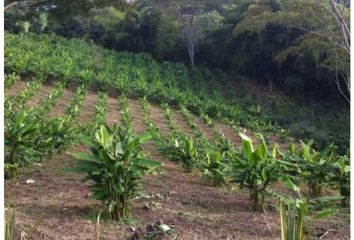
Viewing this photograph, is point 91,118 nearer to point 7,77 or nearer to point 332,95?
point 7,77

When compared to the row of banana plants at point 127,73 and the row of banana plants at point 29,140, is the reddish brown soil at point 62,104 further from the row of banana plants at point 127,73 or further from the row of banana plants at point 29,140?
the row of banana plants at point 29,140

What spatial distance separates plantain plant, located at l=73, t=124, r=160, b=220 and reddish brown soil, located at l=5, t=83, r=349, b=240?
15 cm

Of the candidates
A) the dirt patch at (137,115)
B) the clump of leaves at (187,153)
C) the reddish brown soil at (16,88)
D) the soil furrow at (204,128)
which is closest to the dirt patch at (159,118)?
the dirt patch at (137,115)

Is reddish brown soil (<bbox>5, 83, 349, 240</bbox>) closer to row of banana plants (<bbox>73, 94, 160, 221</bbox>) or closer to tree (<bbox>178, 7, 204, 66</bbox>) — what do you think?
row of banana plants (<bbox>73, 94, 160, 221</bbox>)

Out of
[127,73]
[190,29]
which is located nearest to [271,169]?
[127,73]

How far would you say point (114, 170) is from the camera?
3592 millimetres

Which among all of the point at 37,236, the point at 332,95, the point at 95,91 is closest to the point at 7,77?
the point at 95,91

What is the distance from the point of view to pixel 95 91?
17.9 metres

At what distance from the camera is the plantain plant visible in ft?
11.8

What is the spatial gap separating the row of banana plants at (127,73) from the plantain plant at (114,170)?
12.7 m

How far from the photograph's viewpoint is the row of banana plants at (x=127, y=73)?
17.5 metres

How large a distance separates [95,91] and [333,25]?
8.81 metres

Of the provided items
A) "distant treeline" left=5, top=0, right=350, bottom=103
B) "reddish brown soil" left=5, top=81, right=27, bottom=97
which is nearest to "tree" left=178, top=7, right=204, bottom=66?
"distant treeline" left=5, top=0, right=350, bottom=103

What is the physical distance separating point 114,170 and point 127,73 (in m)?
18.8
